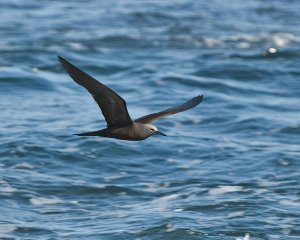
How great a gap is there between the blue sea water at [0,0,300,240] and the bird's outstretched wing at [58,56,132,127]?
1.49 meters

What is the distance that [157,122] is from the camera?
14.6 meters

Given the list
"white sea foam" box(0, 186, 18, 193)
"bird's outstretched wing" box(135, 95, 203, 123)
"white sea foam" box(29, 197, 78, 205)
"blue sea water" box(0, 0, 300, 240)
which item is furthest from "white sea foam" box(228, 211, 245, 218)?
"white sea foam" box(0, 186, 18, 193)

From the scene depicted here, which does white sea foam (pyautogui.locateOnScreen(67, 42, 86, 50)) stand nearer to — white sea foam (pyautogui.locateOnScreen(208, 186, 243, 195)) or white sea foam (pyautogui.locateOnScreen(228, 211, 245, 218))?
white sea foam (pyautogui.locateOnScreen(208, 186, 243, 195))

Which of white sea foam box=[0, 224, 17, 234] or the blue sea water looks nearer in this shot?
white sea foam box=[0, 224, 17, 234]

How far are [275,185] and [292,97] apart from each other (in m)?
4.98

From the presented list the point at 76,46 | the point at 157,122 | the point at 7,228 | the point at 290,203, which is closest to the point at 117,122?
the point at 7,228

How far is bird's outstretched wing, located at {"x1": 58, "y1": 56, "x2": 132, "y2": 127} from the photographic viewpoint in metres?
8.39

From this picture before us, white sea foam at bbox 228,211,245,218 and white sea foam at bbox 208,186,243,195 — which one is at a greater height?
white sea foam at bbox 208,186,243,195

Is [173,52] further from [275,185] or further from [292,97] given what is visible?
[275,185]

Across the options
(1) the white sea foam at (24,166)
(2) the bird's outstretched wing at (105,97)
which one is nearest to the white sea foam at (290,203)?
(2) the bird's outstretched wing at (105,97)

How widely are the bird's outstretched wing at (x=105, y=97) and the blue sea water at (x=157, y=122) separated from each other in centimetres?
149

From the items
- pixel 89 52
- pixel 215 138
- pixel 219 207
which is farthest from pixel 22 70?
pixel 219 207

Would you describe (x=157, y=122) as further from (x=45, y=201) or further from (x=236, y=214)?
(x=236, y=214)

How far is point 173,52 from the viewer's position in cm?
1919
